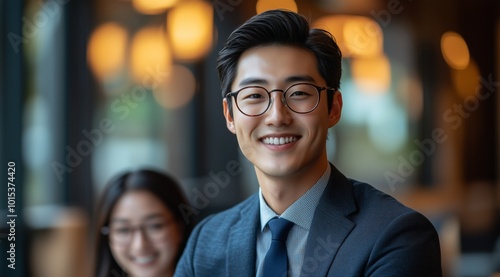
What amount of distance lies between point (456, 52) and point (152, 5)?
2.61 metres

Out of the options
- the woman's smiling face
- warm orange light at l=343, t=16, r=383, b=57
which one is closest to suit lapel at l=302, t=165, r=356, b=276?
the woman's smiling face

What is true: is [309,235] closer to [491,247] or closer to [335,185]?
[335,185]

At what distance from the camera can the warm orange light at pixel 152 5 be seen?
5.12 metres

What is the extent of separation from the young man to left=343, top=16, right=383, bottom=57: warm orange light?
13.4 feet

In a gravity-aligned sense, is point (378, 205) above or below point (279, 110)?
below

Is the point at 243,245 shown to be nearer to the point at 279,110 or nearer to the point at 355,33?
the point at 279,110

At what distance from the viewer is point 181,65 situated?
5.29 m

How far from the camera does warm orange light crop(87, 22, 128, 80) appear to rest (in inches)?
197

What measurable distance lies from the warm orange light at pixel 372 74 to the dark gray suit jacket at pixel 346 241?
4.79 m

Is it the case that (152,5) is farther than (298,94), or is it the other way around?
A: (152,5)

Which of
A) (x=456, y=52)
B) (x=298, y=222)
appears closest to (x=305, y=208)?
(x=298, y=222)

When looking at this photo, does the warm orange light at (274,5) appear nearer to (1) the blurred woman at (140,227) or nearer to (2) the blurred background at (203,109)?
(2) the blurred background at (203,109)

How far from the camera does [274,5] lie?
4.95 metres

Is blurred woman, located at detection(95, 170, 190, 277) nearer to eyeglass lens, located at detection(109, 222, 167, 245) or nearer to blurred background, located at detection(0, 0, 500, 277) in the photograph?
eyeglass lens, located at detection(109, 222, 167, 245)
